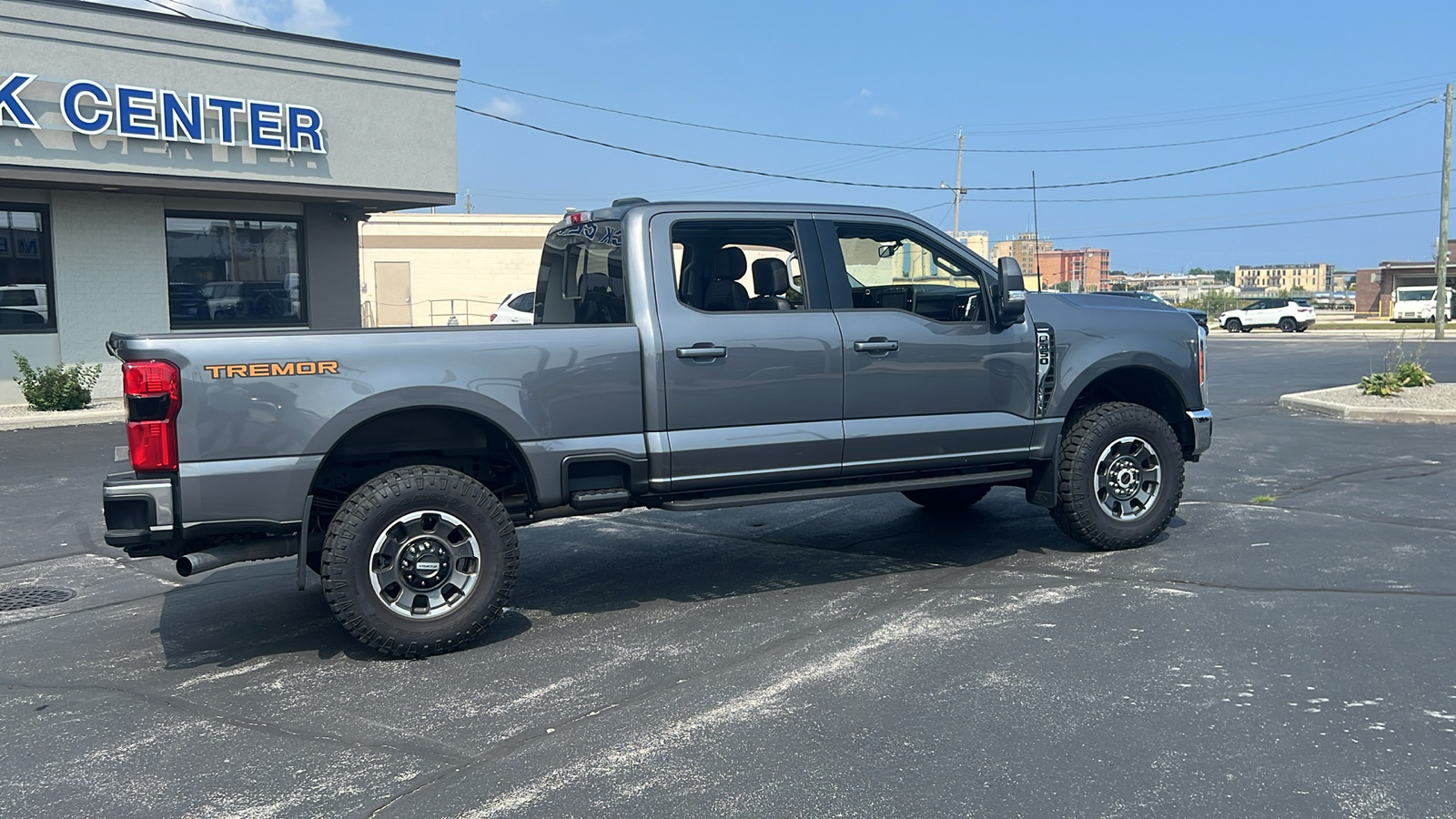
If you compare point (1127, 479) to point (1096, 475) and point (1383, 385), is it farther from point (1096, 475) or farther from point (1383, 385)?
point (1383, 385)

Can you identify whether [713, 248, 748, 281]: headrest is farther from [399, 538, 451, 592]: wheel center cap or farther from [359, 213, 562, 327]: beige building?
[359, 213, 562, 327]: beige building

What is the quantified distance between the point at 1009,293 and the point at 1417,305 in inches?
2195

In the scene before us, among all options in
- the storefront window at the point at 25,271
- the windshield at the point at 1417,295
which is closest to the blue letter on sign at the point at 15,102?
the storefront window at the point at 25,271

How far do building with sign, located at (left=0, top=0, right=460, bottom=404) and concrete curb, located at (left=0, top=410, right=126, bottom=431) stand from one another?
1552 mm

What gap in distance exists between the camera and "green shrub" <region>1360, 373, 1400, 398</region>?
14859mm

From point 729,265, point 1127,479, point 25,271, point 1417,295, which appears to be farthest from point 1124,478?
point 1417,295

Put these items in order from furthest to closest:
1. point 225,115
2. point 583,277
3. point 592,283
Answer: point 225,115, point 583,277, point 592,283

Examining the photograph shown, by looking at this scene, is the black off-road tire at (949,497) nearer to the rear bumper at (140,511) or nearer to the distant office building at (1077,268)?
the rear bumper at (140,511)

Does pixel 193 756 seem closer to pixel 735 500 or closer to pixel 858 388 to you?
pixel 735 500

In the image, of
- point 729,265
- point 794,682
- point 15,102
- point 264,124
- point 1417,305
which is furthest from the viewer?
point 1417,305

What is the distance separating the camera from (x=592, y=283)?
21.4 ft

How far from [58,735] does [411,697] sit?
1300 millimetres

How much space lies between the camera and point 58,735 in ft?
14.3

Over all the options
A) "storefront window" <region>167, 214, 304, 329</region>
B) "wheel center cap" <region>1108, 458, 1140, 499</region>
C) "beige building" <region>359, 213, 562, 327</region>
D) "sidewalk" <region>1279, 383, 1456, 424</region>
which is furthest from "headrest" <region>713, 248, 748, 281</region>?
"beige building" <region>359, 213, 562, 327</region>
